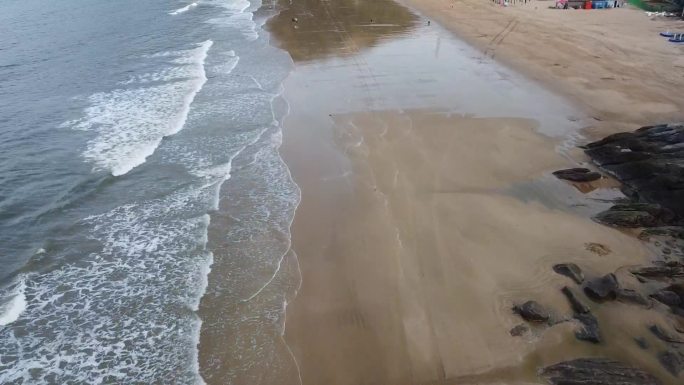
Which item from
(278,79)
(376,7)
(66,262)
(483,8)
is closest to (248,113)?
(278,79)

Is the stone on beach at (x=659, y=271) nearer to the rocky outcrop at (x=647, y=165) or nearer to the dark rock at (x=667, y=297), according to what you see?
the dark rock at (x=667, y=297)

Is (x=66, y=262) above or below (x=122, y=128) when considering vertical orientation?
below

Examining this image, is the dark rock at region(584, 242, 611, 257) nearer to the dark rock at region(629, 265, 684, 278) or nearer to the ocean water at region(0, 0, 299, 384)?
the dark rock at region(629, 265, 684, 278)

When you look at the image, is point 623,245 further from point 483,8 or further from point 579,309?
point 483,8

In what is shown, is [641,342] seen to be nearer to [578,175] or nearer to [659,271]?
[659,271]

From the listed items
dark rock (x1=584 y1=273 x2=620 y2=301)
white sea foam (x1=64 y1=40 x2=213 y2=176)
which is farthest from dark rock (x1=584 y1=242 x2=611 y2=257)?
white sea foam (x1=64 y1=40 x2=213 y2=176)

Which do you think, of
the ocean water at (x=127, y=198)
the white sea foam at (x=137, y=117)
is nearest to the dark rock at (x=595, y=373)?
the ocean water at (x=127, y=198)
